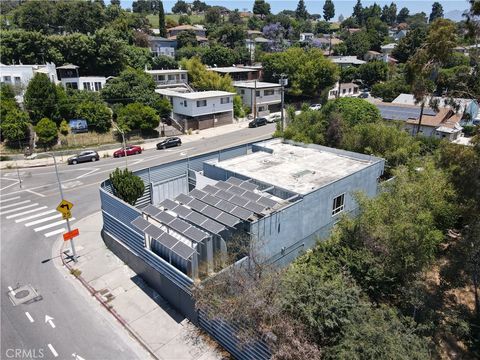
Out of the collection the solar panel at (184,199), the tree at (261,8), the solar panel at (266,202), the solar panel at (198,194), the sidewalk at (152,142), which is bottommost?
the sidewalk at (152,142)

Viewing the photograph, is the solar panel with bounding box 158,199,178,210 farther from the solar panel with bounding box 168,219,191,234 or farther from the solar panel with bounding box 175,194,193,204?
the solar panel with bounding box 168,219,191,234

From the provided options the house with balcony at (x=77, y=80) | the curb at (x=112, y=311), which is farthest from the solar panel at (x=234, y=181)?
the house with balcony at (x=77, y=80)

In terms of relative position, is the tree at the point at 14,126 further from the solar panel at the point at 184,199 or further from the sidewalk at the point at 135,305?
the solar panel at the point at 184,199

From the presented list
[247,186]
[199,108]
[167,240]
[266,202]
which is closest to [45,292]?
[167,240]

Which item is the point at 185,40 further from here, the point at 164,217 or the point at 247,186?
the point at 164,217

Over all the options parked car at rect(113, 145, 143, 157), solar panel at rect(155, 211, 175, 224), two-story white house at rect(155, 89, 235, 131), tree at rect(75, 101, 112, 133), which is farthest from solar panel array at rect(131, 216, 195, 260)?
two-story white house at rect(155, 89, 235, 131)
